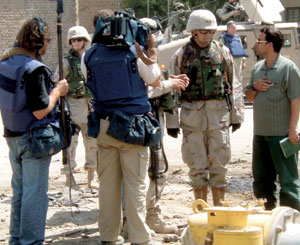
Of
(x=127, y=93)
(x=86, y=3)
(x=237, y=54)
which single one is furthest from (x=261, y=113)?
(x=86, y=3)

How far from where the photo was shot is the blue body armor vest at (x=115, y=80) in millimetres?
5812

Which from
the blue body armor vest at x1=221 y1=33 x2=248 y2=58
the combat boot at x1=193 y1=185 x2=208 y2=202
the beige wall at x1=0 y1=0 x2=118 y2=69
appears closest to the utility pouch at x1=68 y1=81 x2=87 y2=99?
→ the combat boot at x1=193 y1=185 x2=208 y2=202

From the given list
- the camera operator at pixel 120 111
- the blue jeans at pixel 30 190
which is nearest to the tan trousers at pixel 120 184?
the camera operator at pixel 120 111

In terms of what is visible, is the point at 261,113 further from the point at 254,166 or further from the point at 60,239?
the point at 60,239

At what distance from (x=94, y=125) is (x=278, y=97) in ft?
5.74

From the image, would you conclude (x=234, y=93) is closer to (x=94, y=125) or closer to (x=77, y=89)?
(x=94, y=125)

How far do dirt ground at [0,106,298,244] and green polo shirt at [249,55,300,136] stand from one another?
101 cm

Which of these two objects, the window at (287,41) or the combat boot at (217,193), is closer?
the combat boot at (217,193)

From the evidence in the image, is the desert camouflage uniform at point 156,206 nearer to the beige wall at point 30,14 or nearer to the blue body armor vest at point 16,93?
the blue body armor vest at point 16,93

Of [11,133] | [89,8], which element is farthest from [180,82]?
[89,8]

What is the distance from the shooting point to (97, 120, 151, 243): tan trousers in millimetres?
5898

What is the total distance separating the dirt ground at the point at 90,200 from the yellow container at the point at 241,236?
1.79m

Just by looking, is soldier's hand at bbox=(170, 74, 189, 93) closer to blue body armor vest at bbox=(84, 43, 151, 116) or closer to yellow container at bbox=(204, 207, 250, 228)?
blue body armor vest at bbox=(84, 43, 151, 116)

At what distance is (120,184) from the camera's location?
20.0 feet
